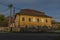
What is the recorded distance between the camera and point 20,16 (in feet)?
193

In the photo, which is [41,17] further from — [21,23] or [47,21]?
[21,23]

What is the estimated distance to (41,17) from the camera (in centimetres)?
6228

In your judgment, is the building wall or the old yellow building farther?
the old yellow building

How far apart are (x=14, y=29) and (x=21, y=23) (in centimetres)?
1147

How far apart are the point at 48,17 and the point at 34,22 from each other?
223 inches

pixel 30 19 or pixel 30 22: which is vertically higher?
pixel 30 19

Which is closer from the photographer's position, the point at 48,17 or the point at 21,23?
the point at 21,23

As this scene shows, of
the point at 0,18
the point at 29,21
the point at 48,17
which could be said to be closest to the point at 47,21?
the point at 48,17

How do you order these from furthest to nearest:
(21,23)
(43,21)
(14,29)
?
(43,21) → (21,23) → (14,29)

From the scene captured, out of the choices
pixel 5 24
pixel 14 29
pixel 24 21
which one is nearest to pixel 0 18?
pixel 5 24

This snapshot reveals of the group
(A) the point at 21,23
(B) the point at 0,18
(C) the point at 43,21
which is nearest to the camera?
(A) the point at 21,23

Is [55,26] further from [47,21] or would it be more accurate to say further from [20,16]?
[20,16]

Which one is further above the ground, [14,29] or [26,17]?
[26,17]

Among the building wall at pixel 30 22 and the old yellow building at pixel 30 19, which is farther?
the old yellow building at pixel 30 19
